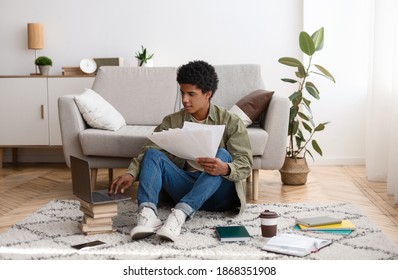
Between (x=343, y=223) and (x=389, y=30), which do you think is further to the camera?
(x=389, y=30)

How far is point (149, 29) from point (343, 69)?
1785mm

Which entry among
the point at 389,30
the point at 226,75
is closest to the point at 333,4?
the point at 389,30

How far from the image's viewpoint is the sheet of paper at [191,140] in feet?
9.12

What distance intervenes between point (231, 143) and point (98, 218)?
2.59ft

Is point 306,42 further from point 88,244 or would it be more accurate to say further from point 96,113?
point 88,244

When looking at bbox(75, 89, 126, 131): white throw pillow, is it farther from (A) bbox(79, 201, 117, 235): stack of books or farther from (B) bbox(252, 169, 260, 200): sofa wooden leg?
(A) bbox(79, 201, 117, 235): stack of books

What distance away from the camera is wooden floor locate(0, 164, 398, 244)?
11.4 feet

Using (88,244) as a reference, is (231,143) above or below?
above

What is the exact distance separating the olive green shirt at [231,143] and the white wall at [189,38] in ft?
7.48

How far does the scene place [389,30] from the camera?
428 cm

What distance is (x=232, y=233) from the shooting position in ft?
9.21

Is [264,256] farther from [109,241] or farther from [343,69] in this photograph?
[343,69]

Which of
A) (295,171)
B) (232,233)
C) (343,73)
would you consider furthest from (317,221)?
(343,73)
